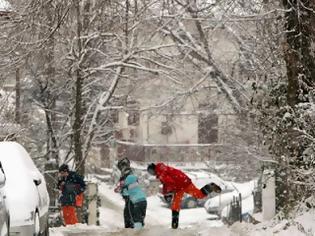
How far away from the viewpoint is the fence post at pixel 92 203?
76.5ft

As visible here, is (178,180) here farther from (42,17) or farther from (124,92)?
(124,92)

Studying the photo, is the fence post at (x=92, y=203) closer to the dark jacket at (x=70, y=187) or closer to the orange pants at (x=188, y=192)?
the dark jacket at (x=70, y=187)

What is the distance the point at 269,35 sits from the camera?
809 inches

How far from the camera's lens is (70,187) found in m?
16.1

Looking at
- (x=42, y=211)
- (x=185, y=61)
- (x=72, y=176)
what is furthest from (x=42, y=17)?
(x=185, y=61)

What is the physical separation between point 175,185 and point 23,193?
18.3ft

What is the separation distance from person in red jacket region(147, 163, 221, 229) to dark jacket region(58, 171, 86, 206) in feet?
7.46

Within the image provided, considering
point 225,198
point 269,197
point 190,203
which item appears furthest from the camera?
point 190,203

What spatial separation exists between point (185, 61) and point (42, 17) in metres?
Result: 14.2

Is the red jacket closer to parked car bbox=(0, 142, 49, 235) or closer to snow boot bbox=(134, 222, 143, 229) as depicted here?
snow boot bbox=(134, 222, 143, 229)

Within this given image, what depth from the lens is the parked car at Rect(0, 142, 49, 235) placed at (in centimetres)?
891

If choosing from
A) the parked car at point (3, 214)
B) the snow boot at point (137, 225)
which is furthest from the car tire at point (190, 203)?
the parked car at point (3, 214)

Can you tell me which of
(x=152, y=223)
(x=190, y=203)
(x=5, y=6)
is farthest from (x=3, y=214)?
(x=190, y=203)

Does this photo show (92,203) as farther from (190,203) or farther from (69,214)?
(190,203)
